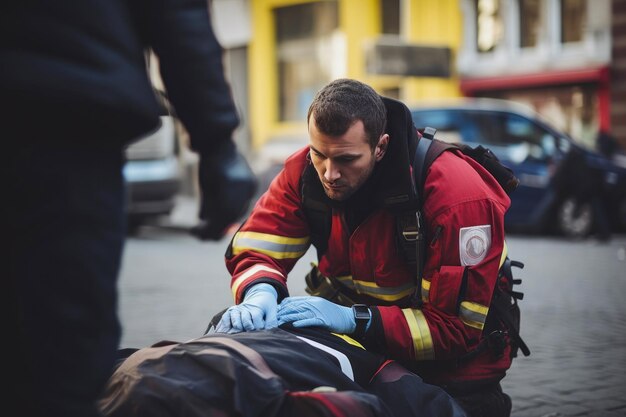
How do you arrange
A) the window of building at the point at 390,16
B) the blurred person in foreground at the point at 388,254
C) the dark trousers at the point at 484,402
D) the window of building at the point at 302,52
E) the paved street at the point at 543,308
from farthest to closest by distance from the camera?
the window of building at the point at 302,52 → the window of building at the point at 390,16 → the paved street at the point at 543,308 → the dark trousers at the point at 484,402 → the blurred person in foreground at the point at 388,254

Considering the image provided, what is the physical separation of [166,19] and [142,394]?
0.97 metres

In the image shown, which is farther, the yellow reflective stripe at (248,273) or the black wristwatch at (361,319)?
the yellow reflective stripe at (248,273)

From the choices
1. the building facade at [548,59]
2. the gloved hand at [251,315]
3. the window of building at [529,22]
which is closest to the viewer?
the gloved hand at [251,315]

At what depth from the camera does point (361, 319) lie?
2.98 metres

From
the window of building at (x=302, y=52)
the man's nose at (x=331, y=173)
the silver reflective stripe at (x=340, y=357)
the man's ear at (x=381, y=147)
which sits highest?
the window of building at (x=302, y=52)

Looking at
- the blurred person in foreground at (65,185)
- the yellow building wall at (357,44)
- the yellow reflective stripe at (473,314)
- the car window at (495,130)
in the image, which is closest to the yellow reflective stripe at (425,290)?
the yellow reflective stripe at (473,314)

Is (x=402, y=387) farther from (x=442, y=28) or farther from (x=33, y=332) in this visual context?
(x=442, y=28)

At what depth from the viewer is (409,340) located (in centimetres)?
298

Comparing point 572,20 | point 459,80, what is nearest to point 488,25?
point 459,80

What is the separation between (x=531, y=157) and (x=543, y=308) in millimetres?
5710

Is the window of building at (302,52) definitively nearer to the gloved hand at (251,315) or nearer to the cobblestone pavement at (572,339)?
the cobblestone pavement at (572,339)

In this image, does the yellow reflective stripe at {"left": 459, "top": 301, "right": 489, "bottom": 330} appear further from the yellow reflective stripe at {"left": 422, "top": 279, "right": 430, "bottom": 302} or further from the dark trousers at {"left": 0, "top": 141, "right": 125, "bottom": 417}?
the dark trousers at {"left": 0, "top": 141, "right": 125, "bottom": 417}

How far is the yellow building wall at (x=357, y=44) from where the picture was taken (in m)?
20.1

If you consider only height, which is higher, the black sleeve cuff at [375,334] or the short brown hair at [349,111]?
the short brown hair at [349,111]
